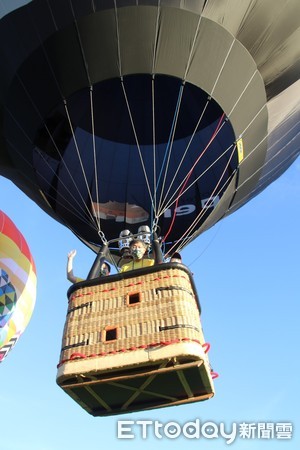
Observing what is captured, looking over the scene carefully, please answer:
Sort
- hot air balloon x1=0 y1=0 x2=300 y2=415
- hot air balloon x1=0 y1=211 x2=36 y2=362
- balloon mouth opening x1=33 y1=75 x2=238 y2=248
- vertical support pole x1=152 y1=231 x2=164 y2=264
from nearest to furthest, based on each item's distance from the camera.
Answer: hot air balloon x1=0 y1=0 x2=300 y2=415 < vertical support pole x1=152 y1=231 x2=164 y2=264 < balloon mouth opening x1=33 y1=75 x2=238 y2=248 < hot air balloon x1=0 y1=211 x2=36 y2=362

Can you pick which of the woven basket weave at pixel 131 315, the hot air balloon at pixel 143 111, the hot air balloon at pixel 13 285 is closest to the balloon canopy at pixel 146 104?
the hot air balloon at pixel 143 111

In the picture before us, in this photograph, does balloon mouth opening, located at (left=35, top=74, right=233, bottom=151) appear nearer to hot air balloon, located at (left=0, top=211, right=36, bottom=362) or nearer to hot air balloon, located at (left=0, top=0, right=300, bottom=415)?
hot air balloon, located at (left=0, top=0, right=300, bottom=415)

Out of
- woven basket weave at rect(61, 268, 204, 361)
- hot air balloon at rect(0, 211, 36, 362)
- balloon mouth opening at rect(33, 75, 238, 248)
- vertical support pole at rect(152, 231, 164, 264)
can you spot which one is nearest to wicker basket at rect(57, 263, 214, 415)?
woven basket weave at rect(61, 268, 204, 361)

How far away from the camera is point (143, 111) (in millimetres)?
4922

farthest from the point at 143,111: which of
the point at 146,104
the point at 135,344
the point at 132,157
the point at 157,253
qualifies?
the point at 135,344

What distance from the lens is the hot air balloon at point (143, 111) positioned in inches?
117

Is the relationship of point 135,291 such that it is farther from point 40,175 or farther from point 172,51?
point 40,175

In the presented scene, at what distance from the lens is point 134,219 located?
18.1 ft

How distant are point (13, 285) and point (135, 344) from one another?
4.62 meters

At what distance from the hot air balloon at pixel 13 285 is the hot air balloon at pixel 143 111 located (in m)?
1.67

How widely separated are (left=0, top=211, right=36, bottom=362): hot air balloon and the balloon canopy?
1.66 meters

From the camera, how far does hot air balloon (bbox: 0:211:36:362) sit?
675 cm

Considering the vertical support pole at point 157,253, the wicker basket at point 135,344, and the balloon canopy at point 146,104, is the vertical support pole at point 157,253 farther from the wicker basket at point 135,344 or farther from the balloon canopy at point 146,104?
the balloon canopy at point 146,104

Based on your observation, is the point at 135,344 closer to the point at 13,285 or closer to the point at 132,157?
the point at 132,157
